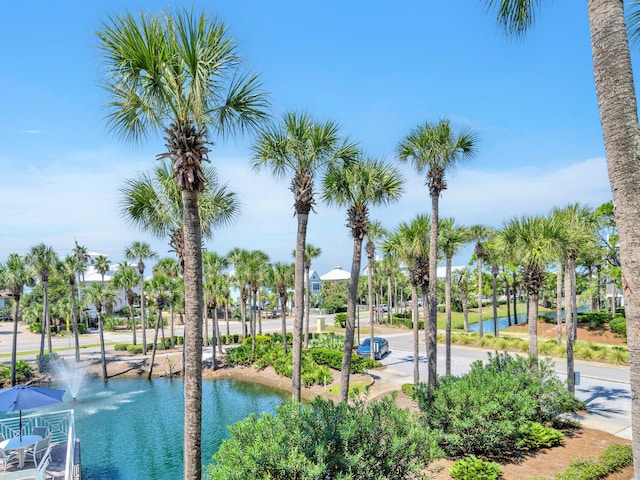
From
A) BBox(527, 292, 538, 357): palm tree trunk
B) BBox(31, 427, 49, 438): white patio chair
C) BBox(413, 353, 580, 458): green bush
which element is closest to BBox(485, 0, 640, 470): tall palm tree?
BBox(413, 353, 580, 458): green bush

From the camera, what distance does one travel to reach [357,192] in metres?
14.9

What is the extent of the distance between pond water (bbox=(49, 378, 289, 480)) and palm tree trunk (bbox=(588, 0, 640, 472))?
1347cm

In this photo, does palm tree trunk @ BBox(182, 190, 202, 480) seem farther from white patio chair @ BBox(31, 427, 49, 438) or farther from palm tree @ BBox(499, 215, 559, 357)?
palm tree @ BBox(499, 215, 559, 357)

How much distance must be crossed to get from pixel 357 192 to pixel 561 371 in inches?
644

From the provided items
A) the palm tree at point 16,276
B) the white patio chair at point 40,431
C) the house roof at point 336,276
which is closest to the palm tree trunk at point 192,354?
the white patio chair at point 40,431

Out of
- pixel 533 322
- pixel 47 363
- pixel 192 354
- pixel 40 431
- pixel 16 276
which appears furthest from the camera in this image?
pixel 47 363

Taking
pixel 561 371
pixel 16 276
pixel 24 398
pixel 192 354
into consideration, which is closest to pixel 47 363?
pixel 16 276

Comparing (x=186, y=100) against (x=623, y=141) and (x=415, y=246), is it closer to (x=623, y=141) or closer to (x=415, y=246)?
(x=623, y=141)

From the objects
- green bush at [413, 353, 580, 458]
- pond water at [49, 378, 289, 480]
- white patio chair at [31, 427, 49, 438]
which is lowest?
pond water at [49, 378, 289, 480]

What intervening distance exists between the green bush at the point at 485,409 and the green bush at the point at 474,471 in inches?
39.1

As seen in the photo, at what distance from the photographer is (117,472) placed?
13.8 meters

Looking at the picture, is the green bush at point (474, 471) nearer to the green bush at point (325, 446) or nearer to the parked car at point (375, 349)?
the green bush at point (325, 446)

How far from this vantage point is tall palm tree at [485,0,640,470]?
4.53 meters

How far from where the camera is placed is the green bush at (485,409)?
1062cm
